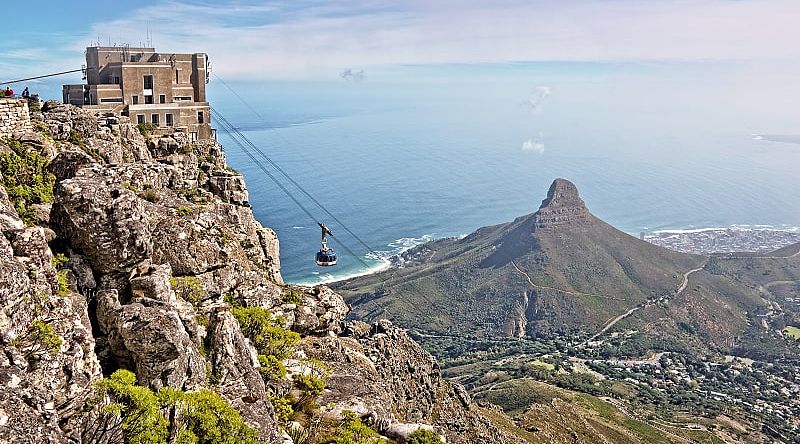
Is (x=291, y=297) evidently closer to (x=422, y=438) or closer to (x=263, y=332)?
(x=263, y=332)

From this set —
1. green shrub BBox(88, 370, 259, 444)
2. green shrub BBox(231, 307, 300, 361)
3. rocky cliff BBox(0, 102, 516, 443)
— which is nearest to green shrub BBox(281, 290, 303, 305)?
rocky cliff BBox(0, 102, 516, 443)

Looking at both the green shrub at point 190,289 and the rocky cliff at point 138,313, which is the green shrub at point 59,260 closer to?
the rocky cliff at point 138,313

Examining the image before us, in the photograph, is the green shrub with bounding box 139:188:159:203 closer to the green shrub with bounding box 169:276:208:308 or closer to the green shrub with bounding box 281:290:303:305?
the green shrub with bounding box 169:276:208:308

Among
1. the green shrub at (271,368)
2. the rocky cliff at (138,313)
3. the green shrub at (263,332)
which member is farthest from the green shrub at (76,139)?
the green shrub at (271,368)

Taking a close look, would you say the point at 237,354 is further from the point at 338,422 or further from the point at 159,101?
the point at 159,101

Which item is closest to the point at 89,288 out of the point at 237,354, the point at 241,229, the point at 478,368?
the point at 237,354

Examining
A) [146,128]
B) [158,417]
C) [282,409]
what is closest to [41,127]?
[146,128]
